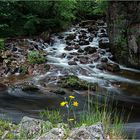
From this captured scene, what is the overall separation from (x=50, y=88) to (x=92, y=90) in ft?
5.15

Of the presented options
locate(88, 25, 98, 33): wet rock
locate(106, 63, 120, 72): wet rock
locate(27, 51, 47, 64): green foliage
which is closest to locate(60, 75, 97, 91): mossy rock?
locate(106, 63, 120, 72): wet rock

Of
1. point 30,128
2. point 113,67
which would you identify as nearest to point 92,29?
point 113,67

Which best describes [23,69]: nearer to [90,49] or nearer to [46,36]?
[90,49]

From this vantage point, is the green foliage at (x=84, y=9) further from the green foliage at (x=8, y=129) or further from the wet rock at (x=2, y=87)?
the green foliage at (x=8, y=129)

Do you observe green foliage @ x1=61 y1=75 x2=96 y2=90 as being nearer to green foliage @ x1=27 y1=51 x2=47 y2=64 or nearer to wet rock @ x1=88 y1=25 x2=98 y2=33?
green foliage @ x1=27 y1=51 x2=47 y2=64

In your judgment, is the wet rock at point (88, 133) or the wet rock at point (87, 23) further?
the wet rock at point (87, 23)

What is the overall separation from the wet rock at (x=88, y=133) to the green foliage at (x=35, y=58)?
1131 centimetres

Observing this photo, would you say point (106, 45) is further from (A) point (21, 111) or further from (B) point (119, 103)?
(A) point (21, 111)

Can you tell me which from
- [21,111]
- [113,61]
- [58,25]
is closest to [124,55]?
[113,61]

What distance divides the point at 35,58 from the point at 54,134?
11704mm

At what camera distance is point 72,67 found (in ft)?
53.3

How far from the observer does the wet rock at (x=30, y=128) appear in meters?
5.25

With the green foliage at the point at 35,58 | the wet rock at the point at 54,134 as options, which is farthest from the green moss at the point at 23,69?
the wet rock at the point at 54,134

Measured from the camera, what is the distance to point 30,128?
5375 millimetres
